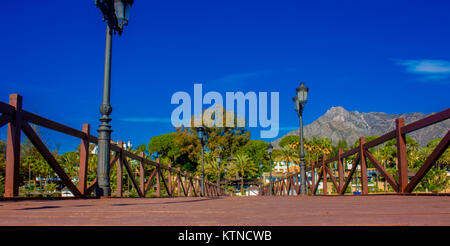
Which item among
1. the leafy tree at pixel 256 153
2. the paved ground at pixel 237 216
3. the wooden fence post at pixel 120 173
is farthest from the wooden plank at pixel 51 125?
the leafy tree at pixel 256 153

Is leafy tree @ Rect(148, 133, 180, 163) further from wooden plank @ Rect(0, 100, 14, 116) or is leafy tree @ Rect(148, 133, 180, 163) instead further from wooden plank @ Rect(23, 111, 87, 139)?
wooden plank @ Rect(0, 100, 14, 116)

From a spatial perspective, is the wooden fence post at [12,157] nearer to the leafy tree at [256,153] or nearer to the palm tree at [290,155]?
the palm tree at [290,155]

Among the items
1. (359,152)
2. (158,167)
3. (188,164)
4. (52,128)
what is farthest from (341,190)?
(188,164)

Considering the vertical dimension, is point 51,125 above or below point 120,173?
above

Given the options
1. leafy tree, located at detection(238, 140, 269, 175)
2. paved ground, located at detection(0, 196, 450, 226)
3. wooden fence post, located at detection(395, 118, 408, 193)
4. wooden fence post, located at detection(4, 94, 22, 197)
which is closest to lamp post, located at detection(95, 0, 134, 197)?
wooden fence post, located at detection(4, 94, 22, 197)

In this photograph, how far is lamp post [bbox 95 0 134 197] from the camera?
704 centimetres

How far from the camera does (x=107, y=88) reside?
7375mm

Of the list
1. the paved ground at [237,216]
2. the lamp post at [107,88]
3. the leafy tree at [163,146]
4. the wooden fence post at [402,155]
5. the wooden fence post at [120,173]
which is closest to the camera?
the paved ground at [237,216]

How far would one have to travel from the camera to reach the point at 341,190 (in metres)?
10.4

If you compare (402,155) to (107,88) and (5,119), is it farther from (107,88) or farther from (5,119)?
(5,119)

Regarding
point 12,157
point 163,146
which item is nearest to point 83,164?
point 12,157

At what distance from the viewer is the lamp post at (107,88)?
7039mm
